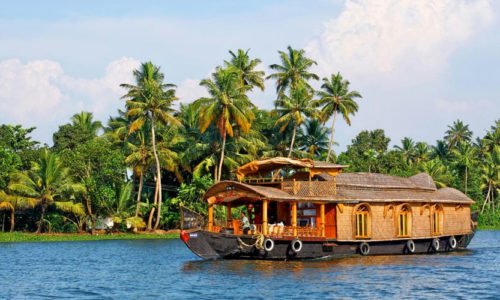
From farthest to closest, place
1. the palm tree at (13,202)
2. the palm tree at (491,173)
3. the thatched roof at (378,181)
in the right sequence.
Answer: the palm tree at (491,173) → the palm tree at (13,202) → the thatched roof at (378,181)

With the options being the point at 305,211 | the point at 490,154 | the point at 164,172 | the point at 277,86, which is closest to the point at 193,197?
the point at 164,172

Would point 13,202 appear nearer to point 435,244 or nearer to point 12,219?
point 12,219

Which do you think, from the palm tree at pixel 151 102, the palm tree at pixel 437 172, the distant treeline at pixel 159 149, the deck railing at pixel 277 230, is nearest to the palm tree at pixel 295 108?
the distant treeline at pixel 159 149

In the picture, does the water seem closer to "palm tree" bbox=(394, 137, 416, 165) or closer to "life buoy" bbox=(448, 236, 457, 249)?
"life buoy" bbox=(448, 236, 457, 249)

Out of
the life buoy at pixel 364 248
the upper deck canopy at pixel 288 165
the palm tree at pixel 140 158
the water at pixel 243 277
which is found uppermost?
the palm tree at pixel 140 158

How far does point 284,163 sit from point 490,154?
42715mm

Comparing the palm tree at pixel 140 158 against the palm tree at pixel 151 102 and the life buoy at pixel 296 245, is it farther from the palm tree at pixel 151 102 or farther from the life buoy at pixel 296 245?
the life buoy at pixel 296 245

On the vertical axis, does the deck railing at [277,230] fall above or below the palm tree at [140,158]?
below

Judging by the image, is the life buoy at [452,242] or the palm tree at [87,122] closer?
the life buoy at [452,242]

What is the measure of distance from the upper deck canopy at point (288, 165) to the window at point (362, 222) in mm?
1660

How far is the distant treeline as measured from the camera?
42125mm

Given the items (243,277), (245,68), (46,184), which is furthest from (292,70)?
(243,277)

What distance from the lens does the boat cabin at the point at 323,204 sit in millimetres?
26234

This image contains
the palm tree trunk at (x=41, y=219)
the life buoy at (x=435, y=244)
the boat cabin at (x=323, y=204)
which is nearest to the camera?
the boat cabin at (x=323, y=204)
